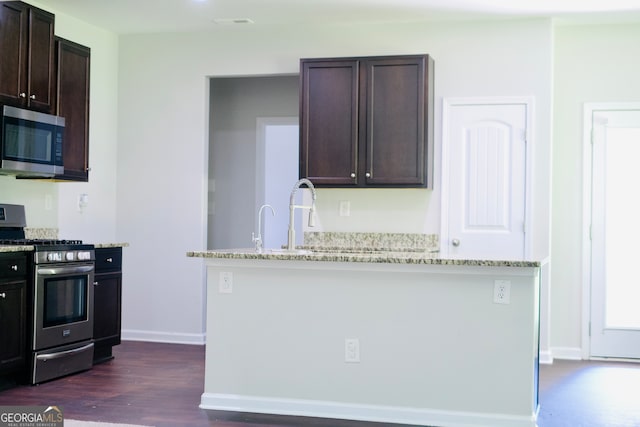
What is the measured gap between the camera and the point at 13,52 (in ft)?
16.1

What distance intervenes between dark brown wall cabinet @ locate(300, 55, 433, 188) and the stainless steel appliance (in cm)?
178

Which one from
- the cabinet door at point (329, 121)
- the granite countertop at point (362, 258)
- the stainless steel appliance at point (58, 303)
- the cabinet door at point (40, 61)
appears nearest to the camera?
the granite countertop at point (362, 258)

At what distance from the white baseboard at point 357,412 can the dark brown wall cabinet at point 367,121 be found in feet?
7.00

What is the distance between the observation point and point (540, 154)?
19.0ft

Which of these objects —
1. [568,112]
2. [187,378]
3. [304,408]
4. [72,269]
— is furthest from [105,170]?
[568,112]

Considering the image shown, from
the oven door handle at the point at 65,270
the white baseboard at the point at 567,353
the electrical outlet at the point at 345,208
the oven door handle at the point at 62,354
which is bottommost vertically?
the white baseboard at the point at 567,353

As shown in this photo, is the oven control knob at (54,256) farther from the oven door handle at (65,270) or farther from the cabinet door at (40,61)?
the cabinet door at (40,61)

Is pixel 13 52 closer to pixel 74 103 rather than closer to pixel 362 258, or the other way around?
pixel 74 103

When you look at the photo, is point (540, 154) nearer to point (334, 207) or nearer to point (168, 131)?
point (334, 207)

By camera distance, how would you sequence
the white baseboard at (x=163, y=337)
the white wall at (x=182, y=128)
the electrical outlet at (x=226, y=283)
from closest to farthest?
the electrical outlet at (x=226, y=283) → the white wall at (x=182, y=128) → the white baseboard at (x=163, y=337)

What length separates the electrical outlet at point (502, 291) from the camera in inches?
148

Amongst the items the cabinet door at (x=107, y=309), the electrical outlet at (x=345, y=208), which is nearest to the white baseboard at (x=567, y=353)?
the electrical outlet at (x=345, y=208)

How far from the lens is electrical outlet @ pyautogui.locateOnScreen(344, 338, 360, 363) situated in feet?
13.0

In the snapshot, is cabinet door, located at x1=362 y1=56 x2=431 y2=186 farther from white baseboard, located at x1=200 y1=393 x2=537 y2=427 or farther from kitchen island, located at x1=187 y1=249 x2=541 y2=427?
white baseboard, located at x1=200 y1=393 x2=537 y2=427
